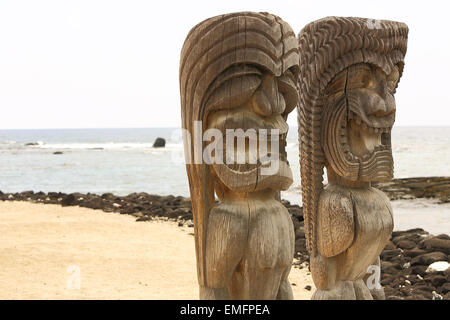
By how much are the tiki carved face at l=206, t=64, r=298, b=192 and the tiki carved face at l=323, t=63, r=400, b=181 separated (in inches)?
31.0

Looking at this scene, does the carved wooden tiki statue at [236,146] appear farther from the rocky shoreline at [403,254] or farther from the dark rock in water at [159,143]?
the dark rock in water at [159,143]

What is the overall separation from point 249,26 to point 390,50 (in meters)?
1.38

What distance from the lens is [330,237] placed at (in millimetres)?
3436

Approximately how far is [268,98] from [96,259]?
16.8 feet

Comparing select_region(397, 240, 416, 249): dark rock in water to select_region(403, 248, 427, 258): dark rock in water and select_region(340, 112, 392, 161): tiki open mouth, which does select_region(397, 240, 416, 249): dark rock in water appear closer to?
select_region(403, 248, 427, 258): dark rock in water

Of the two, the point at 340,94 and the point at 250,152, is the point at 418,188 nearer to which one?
the point at 340,94

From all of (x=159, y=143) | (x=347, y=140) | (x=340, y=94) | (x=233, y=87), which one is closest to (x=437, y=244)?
(x=347, y=140)

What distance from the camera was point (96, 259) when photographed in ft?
22.9

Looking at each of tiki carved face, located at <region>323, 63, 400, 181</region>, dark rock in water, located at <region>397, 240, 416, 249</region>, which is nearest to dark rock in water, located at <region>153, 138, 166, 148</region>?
dark rock in water, located at <region>397, 240, 416, 249</region>

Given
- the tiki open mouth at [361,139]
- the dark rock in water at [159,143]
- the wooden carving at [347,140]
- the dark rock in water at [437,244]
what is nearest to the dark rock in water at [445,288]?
the dark rock in water at [437,244]

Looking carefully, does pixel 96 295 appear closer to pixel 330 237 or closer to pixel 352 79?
pixel 330 237

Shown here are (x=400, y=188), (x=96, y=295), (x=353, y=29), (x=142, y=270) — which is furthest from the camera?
(x=400, y=188)

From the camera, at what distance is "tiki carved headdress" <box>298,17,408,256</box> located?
3404 mm
